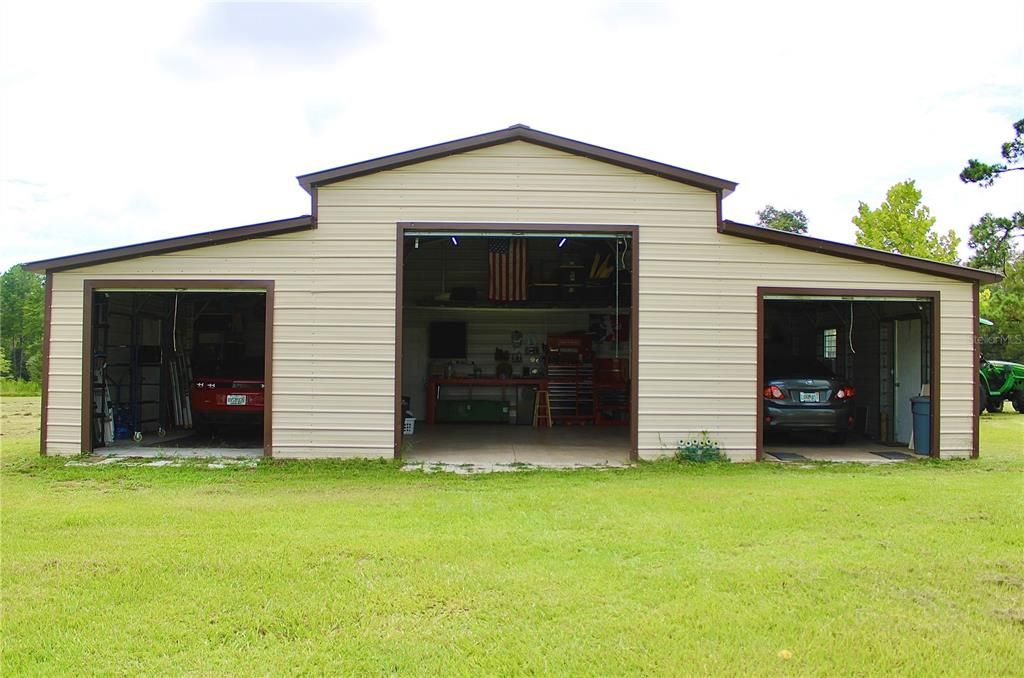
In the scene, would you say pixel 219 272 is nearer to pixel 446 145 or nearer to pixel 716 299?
pixel 446 145

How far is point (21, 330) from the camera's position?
46344 mm

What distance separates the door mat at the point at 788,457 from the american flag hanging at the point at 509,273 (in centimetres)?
544

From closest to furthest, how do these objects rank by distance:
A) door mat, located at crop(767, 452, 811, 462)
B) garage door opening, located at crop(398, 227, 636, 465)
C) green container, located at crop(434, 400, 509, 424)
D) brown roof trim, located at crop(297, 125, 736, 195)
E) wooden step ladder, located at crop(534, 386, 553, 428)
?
brown roof trim, located at crop(297, 125, 736, 195)
door mat, located at crop(767, 452, 811, 462)
garage door opening, located at crop(398, 227, 636, 465)
wooden step ladder, located at crop(534, 386, 553, 428)
green container, located at crop(434, 400, 509, 424)

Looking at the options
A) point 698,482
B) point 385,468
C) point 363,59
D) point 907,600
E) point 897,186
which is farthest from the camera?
point 897,186

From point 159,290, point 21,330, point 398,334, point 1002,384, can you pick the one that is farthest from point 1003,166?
point 21,330

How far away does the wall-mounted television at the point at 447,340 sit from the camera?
1445cm

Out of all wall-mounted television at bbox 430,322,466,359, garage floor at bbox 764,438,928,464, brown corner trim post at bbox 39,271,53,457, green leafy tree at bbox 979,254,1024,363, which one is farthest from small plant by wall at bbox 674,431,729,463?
green leafy tree at bbox 979,254,1024,363


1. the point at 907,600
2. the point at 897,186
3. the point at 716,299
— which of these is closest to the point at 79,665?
the point at 907,600

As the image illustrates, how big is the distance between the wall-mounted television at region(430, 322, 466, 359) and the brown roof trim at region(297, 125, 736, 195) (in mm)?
5686

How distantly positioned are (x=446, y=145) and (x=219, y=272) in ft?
10.5

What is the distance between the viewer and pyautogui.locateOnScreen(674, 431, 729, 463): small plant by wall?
8.87 meters

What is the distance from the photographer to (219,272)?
9.06 metres

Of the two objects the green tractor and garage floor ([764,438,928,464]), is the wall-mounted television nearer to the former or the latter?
garage floor ([764,438,928,464])

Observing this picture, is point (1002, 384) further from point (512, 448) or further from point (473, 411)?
point (512, 448)
